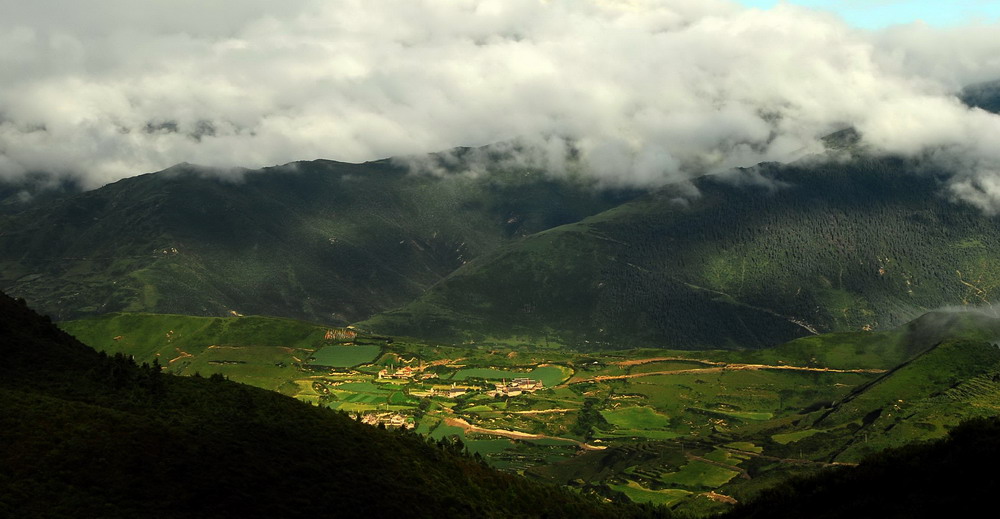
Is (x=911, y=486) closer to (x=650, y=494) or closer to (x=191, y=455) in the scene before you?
(x=191, y=455)

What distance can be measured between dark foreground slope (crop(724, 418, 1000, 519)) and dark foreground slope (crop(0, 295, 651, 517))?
37.8 metres

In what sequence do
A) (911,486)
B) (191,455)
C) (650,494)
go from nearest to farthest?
1. (911,486)
2. (191,455)
3. (650,494)

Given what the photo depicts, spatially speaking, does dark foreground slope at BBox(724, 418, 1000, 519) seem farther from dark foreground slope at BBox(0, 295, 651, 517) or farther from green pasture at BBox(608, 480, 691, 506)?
green pasture at BBox(608, 480, 691, 506)

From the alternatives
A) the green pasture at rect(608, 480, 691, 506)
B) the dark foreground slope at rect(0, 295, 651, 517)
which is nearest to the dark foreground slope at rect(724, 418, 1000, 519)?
the dark foreground slope at rect(0, 295, 651, 517)

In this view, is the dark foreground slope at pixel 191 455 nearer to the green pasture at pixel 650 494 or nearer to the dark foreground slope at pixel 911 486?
the dark foreground slope at pixel 911 486

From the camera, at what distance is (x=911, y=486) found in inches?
3440

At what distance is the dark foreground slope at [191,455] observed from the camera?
3250 inches

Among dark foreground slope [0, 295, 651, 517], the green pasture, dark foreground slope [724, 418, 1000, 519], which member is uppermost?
dark foreground slope [0, 295, 651, 517]

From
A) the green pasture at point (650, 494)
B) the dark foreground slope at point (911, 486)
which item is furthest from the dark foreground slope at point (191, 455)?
the green pasture at point (650, 494)

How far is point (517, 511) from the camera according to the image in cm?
12306

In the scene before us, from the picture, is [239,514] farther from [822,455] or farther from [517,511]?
[822,455]

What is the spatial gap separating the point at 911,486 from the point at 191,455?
77904mm

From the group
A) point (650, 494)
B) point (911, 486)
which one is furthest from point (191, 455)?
point (650, 494)

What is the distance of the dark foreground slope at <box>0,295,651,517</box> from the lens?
82.6 m
